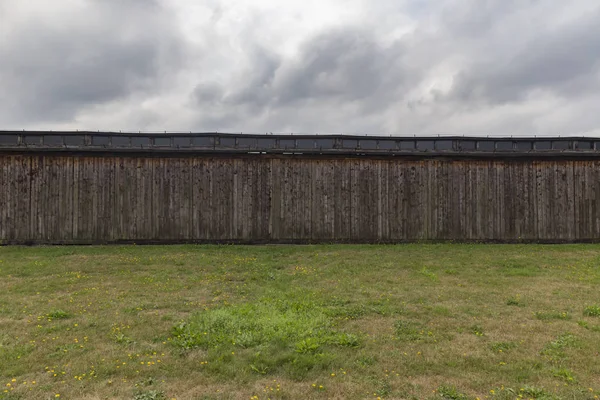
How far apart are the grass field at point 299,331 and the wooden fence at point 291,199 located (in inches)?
167

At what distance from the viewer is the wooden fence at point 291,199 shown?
1484 centimetres

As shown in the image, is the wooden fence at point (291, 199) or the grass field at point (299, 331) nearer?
the grass field at point (299, 331)

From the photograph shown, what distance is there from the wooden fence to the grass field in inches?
167

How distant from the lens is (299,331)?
564 centimetres

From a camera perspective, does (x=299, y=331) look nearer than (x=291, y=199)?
Yes

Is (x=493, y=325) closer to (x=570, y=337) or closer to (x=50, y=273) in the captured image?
(x=570, y=337)

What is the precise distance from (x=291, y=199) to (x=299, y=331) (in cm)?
1007

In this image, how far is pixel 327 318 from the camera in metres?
6.35

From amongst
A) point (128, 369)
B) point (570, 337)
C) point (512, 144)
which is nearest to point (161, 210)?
point (128, 369)

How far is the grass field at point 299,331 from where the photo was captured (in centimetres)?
416

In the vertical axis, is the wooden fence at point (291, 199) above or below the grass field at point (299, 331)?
above

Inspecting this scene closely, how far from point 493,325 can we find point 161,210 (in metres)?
13.3

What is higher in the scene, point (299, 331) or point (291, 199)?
point (291, 199)

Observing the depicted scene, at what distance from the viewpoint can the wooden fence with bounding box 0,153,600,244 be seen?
14.8 metres
